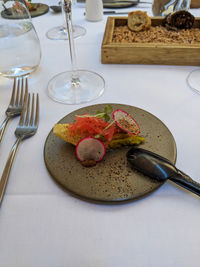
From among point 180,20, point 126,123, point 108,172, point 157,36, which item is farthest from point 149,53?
point 108,172

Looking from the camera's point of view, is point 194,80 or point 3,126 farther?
point 194,80

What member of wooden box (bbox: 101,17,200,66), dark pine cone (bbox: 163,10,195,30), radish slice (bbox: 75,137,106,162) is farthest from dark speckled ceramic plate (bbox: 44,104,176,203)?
dark pine cone (bbox: 163,10,195,30)

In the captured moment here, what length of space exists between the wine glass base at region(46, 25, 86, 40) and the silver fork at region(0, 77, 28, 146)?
15.1 inches

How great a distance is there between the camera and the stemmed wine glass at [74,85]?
2.30ft

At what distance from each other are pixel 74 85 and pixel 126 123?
1.02 ft

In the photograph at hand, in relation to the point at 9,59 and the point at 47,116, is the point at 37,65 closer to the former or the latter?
the point at 9,59

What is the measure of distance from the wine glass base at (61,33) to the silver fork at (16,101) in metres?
0.38

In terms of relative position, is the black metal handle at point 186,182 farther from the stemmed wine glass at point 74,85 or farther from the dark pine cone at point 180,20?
the dark pine cone at point 180,20

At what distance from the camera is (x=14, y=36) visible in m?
0.74

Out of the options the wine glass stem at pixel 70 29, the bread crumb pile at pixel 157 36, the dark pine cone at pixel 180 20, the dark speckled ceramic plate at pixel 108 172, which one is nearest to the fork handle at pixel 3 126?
the dark speckled ceramic plate at pixel 108 172

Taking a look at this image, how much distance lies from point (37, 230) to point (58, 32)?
966 millimetres

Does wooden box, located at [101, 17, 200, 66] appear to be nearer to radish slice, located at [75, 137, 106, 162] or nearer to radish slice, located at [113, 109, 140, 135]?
radish slice, located at [113, 109, 140, 135]

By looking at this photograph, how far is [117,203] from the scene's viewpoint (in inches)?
16.3

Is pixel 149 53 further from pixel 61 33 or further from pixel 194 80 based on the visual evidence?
pixel 61 33
